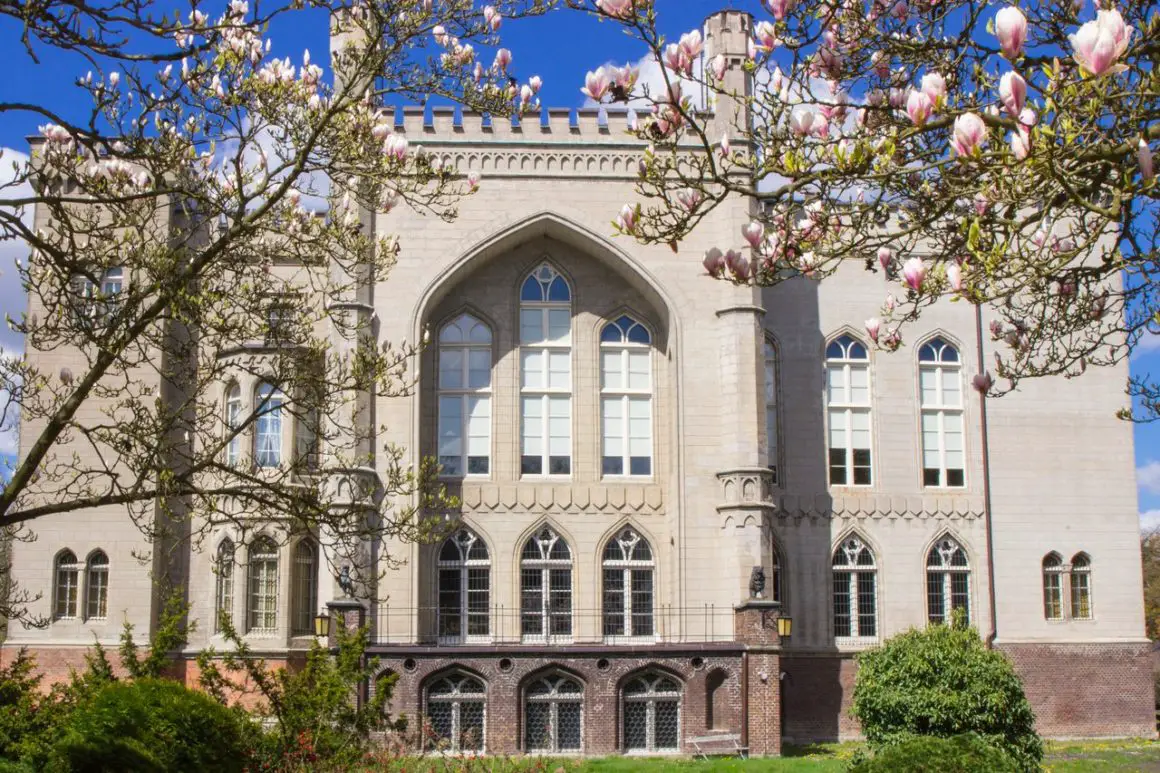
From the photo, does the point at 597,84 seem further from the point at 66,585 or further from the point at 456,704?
the point at 66,585

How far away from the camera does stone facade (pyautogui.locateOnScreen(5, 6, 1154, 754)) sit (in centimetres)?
2634

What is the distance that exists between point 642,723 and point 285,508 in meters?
14.8

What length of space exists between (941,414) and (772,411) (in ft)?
12.8

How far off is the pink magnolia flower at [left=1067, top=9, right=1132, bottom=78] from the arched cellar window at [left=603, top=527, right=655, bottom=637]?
21.7 metres

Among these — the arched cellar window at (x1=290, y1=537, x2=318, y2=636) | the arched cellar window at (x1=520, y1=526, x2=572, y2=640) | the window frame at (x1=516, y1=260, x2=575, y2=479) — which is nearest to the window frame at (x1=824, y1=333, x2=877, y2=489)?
the window frame at (x1=516, y1=260, x2=575, y2=479)

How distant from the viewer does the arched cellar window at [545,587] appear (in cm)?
2720

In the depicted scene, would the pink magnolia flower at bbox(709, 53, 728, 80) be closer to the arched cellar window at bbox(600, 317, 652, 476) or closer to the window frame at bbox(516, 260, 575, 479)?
the window frame at bbox(516, 260, 575, 479)

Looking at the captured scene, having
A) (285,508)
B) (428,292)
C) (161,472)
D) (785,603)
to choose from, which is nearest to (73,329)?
(161,472)

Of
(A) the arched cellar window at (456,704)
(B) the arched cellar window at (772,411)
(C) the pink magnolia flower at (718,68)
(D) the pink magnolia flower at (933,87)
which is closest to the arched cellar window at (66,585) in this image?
(A) the arched cellar window at (456,704)

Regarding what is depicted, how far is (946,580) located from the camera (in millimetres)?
29141

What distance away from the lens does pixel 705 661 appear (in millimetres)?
25250

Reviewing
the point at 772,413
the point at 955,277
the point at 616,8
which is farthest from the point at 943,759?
the point at 772,413

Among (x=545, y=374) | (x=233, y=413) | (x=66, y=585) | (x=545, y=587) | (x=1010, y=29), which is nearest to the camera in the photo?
(x=1010, y=29)

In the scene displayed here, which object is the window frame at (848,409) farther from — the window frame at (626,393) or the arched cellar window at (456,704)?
the arched cellar window at (456,704)
